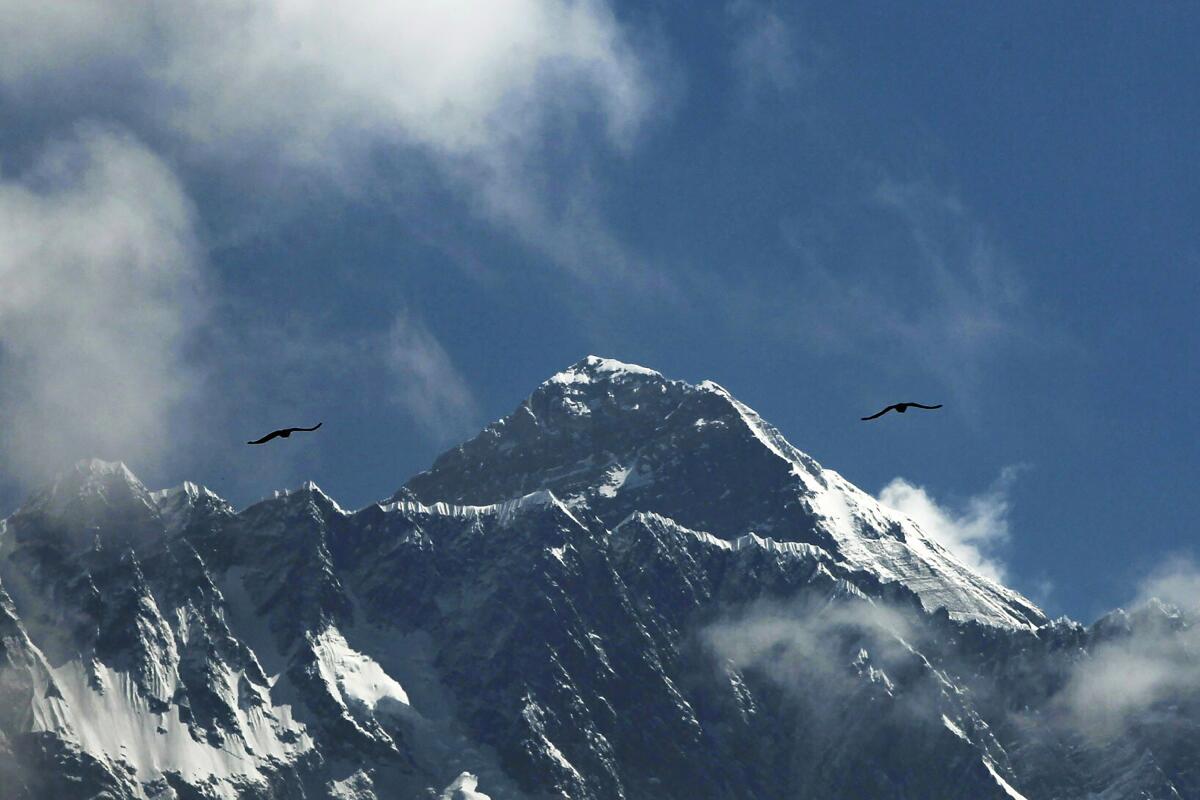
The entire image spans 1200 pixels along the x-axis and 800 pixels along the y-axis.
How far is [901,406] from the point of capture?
157625 millimetres

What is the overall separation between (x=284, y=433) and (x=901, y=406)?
1253 inches

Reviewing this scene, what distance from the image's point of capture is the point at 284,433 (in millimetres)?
160625
